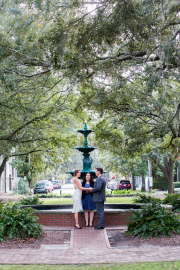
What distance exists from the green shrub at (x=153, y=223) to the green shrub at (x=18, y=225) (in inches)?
102

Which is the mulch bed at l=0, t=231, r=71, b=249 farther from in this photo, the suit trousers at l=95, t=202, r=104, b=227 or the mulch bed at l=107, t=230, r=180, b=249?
the mulch bed at l=107, t=230, r=180, b=249

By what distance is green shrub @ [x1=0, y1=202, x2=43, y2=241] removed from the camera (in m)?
7.77

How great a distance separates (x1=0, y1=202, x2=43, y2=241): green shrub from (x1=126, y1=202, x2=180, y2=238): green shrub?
8.53ft

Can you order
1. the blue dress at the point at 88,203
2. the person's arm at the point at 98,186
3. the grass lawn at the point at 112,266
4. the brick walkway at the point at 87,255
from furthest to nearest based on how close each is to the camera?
the blue dress at the point at 88,203
the person's arm at the point at 98,186
the brick walkway at the point at 87,255
the grass lawn at the point at 112,266

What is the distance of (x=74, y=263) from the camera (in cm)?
576

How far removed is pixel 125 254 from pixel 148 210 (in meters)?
2.49

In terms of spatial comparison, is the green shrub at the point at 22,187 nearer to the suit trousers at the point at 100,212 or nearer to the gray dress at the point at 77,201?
the gray dress at the point at 77,201

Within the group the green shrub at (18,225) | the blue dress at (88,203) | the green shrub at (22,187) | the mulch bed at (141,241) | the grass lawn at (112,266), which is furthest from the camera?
the green shrub at (22,187)

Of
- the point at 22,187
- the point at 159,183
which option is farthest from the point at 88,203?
the point at 159,183

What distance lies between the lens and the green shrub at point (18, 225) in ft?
25.5

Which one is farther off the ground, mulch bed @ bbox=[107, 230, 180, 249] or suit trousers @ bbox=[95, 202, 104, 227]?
suit trousers @ bbox=[95, 202, 104, 227]

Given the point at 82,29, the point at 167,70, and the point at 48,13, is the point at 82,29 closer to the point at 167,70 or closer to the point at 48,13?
the point at 48,13

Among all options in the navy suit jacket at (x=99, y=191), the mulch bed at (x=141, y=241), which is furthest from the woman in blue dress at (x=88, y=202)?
the mulch bed at (x=141, y=241)

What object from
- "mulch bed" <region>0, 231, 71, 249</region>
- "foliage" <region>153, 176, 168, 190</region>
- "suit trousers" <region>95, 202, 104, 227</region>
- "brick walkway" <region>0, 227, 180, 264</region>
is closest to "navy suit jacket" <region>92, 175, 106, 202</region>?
"suit trousers" <region>95, 202, 104, 227</region>
